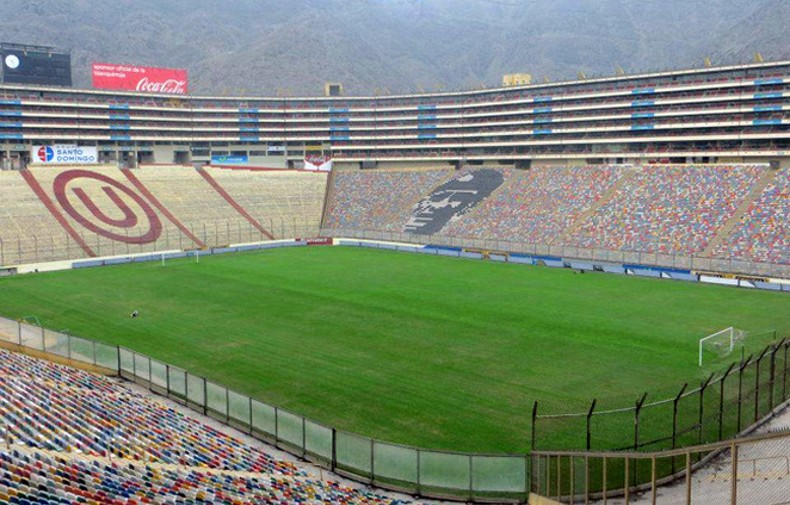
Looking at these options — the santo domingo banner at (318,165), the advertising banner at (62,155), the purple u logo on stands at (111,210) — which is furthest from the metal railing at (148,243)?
the advertising banner at (62,155)

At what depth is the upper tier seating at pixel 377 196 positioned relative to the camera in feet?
302

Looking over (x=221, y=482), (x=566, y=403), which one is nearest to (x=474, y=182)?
(x=566, y=403)

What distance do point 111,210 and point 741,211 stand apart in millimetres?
66014

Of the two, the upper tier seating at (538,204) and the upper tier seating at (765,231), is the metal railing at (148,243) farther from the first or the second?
the upper tier seating at (765,231)

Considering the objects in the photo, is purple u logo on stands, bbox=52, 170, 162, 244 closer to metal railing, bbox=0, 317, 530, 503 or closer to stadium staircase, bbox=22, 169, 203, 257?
stadium staircase, bbox=22, 169, 203, 257

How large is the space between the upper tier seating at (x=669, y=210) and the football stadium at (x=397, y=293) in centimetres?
35

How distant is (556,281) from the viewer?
5759cm

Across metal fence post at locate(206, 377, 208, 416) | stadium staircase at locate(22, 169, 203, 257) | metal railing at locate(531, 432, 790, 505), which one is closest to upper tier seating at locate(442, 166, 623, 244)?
stadium staircase at locate(22, 169, 203, 257)

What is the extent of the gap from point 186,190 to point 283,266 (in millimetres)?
32384

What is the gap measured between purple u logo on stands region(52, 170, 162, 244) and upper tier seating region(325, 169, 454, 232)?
23.3m

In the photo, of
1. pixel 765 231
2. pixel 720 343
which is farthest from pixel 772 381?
pixel 765 231

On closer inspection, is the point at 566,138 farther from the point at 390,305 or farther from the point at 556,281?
the point at 390,305

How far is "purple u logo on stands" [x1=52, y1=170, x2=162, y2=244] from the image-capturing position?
254 feet

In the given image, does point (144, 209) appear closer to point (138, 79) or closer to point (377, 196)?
point (377, 196)
